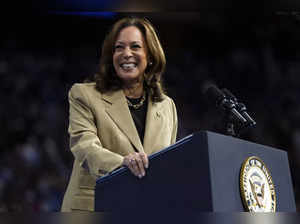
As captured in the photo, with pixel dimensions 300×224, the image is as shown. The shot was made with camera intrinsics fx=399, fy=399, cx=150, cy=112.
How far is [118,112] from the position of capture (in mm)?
1238

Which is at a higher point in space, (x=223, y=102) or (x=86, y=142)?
(x=223, y=102)

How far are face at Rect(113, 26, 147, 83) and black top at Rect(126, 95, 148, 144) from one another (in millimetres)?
87

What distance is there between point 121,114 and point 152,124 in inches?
4.3

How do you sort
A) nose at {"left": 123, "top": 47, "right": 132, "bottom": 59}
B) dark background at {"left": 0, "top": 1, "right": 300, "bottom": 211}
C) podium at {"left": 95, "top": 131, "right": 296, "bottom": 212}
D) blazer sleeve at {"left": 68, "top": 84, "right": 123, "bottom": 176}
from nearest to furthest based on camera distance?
podium at {"left": 95, "top": 131, "right": 296, "bottom": 212}
blazer sleeve at {"left": 68, "top": 84, "right": 123, "bottom": 176}
nose at {"left": 123, "top": 47, "right": 132, "bottom": 59}
dark background at {"left": 0, "top": 1, "right": 300, "bottom": 211}

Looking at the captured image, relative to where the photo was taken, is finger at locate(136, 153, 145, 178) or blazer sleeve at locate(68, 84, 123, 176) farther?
blazer sleeve at locate(68, 84, 123, 176)

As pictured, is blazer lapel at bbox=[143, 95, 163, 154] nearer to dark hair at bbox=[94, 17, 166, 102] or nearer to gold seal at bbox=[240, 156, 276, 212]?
dark hair at bbox=[94, 17, 166, 102]

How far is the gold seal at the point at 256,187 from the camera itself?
2.77 ft

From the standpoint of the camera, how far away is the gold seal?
2.77ft

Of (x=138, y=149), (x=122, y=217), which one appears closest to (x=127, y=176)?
(x=138, y=149)

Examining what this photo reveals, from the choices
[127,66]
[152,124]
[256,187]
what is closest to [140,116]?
[152,124]

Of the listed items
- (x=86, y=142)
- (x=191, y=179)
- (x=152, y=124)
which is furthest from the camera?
(x=152, y=124)

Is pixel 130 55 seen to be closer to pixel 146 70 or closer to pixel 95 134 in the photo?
pixel 146 70

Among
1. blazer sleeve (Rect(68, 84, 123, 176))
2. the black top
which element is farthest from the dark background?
blazer sleeve (Rect(68, 84, 123, 176))

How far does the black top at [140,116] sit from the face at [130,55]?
87mm
